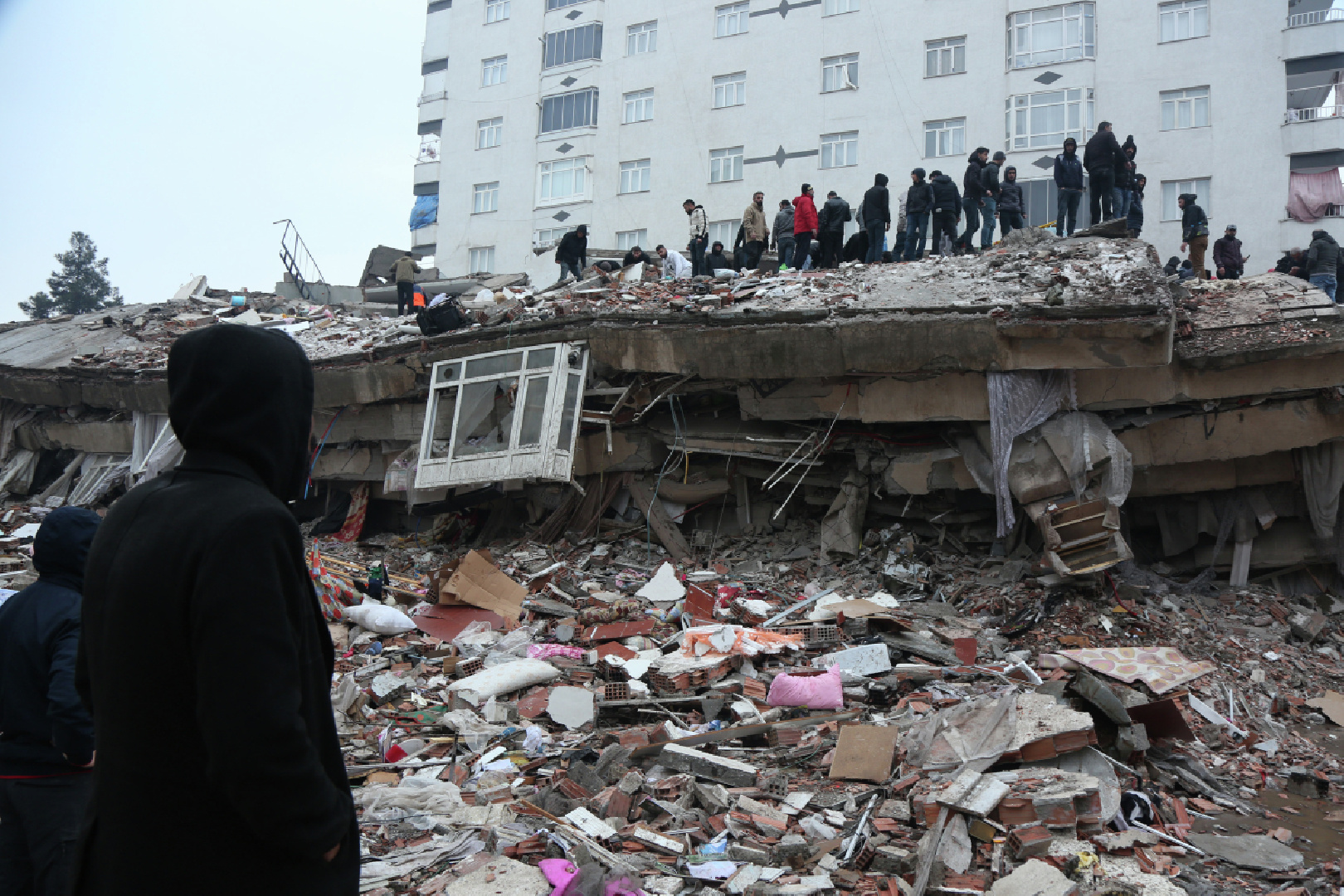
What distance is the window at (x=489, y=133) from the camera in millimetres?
32156

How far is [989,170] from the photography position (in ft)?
43.3

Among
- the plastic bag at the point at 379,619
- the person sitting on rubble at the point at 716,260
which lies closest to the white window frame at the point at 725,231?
the person sitting on rubble at the point at 716,260

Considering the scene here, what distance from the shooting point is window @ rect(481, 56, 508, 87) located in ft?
106

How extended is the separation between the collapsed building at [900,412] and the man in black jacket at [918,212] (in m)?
1.73

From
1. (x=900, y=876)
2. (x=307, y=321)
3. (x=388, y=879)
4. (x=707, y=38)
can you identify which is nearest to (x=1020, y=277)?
(x=900, y=876)

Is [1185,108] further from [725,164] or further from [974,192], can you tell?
[974,192]

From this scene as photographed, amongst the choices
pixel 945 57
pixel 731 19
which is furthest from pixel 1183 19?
pixel 731 19

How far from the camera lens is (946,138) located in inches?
974

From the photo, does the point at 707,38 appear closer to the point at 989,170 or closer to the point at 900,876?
the point at 989,170

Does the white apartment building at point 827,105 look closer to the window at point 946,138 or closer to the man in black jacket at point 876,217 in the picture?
the window at point 946,138

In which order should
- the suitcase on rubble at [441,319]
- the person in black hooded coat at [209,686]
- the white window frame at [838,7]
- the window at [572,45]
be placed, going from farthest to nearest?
1. the window at [572,45]
2. the white window frame at [838,7]
3. the suitcase on rubble at [441,319]
4. the person in black hooded coat at [209,686]

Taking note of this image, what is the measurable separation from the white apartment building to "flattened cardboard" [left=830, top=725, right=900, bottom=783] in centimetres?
2139

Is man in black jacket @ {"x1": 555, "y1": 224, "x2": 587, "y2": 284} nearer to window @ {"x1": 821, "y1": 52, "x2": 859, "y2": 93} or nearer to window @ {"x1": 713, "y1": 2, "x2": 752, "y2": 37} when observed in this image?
window @ {"x1": 821, "y1": 52, "x2": 859, "y2": 93}

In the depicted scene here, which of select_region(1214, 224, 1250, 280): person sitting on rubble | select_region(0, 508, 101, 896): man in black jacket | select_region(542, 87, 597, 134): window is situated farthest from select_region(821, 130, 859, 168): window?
select_region(0, 508, 101, 896): man in black jacket
